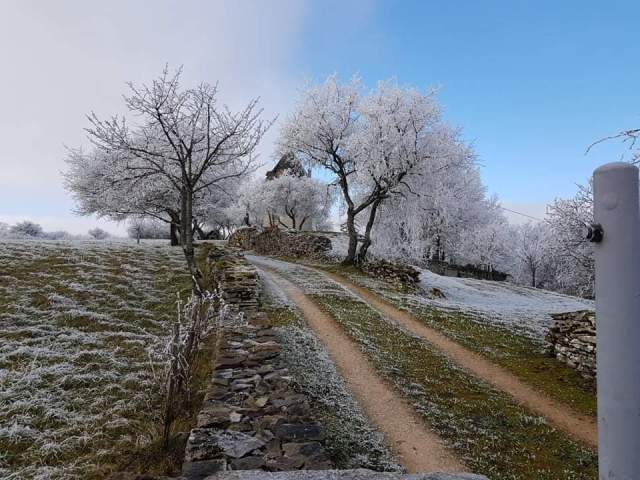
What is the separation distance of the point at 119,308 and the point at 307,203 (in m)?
29.3

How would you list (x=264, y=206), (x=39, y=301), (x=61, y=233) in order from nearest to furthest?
1. (x=39, y=301)
2. (x=264, y=206)
3. (x=61, y=233)

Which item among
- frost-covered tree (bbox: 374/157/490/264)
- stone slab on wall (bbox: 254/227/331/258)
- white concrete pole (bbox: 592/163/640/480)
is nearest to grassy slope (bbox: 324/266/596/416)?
white concrete pole (bbox: 592/163/640/480)

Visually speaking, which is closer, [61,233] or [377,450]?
[377,450]

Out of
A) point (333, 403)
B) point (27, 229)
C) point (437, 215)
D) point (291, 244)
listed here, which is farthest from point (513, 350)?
point (27, 229)

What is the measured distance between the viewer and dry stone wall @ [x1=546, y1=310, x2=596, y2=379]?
6996mm

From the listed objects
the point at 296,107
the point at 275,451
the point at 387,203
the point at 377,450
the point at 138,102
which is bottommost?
the point at 377,450

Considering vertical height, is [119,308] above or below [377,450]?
above

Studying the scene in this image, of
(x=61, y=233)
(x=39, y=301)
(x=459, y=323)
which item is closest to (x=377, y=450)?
(x=459, y=323)

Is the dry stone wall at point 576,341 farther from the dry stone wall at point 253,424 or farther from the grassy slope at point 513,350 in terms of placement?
the dry stone wall at point 253,424

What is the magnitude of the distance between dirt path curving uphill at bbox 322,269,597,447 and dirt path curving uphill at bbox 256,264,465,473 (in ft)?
6.33

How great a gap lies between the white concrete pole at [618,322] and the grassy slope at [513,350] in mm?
5407

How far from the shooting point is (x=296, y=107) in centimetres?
1942

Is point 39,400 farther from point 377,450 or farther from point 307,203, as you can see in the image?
point 307,203

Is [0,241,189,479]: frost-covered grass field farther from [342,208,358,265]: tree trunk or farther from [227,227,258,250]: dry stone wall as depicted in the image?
[227,227,258,250]: dry stone wall
